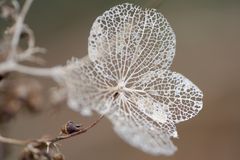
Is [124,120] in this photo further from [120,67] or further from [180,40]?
[180,40]

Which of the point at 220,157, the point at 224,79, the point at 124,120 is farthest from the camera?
the point at 224,79

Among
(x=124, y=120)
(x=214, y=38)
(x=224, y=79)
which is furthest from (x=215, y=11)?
(x=124, y=120)

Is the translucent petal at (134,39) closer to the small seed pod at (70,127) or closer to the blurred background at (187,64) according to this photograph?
the small seed pod at (70,127)

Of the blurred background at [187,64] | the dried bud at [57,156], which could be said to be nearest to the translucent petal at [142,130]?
the dried bud at [57,156]

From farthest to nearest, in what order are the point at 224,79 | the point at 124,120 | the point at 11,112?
the point at 224,79
the point at 11,112
the point at 124,120

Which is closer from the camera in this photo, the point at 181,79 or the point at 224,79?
the point at 181,79

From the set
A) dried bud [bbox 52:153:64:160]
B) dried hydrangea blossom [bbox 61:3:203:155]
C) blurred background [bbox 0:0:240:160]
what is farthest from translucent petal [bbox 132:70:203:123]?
blurred background [bbox 0:0:240:160]
